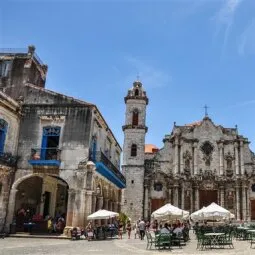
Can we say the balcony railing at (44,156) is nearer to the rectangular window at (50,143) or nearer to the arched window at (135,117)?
the rectangular window at (50,143)

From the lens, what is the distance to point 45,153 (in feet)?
71.4

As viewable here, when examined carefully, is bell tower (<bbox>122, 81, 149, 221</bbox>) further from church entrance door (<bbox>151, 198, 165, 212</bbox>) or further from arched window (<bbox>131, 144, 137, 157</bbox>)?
church entrance door (<bbox>151, 198, 165, 212</bbox>)

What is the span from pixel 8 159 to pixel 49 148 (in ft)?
8.12

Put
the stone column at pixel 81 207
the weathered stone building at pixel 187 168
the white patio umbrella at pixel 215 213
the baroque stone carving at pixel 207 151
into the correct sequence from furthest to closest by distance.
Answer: the baroque stone carving at pixel 207 151 → the weathered stone building at pixel 187 168 → the stone column at pixel 81 207 → the white patio umbrella at pixel 215 213

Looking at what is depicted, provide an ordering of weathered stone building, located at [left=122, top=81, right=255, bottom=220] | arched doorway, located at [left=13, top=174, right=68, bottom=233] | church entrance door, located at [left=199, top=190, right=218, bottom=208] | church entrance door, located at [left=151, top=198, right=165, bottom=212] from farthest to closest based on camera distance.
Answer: church entrance door, located at [left=199, top=190, right=218, bottom=208], church entrance door, located at [left=151, top=198, right=165, bottom=212], weathered stone building, located at [left=122, top=81, right=255, bottom=220], arched doorway, located at [left=13, top=174, right=68, bottom=233]

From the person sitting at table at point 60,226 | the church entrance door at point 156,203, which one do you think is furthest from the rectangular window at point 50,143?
the church entrance door at point 156,203

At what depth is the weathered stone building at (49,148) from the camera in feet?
68.7

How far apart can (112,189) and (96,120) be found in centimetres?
821

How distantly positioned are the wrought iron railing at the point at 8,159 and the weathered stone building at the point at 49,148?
338mm

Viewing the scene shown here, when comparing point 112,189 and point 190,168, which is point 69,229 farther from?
point 190,168

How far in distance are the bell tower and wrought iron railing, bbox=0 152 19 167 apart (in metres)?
17.6

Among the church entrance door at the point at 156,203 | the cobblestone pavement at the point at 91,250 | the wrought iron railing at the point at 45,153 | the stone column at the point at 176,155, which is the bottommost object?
the cobblestone pavement at the point at 91,250

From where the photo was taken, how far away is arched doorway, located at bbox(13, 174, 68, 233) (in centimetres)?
2188

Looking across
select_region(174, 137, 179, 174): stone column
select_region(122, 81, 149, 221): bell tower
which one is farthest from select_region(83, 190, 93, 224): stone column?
select_region(174, 137, 179, 174): stone column
